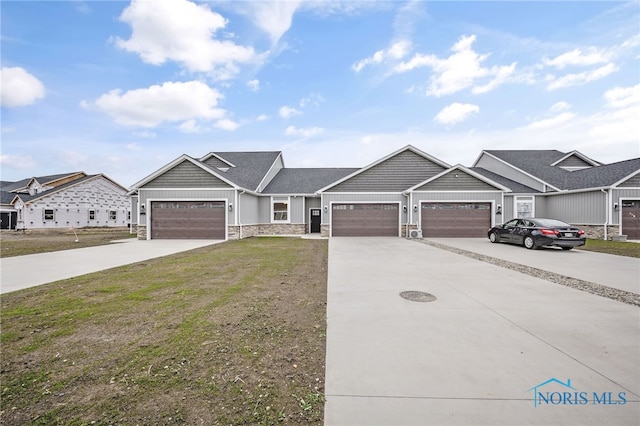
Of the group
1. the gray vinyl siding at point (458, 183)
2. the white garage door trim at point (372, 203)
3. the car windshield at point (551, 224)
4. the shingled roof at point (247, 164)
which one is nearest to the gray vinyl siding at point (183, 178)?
the shingled roof at point (247, 164)

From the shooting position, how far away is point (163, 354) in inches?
114

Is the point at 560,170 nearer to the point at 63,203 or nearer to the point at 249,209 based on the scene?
the point at 249,209

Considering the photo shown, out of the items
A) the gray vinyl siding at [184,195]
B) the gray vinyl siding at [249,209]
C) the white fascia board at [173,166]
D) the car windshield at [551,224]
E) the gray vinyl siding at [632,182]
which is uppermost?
the white fascia board at [173,166]

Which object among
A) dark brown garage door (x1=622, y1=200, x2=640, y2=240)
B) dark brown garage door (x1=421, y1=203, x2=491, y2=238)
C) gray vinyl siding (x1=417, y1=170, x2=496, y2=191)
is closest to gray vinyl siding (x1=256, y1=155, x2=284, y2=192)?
gray vinyl siding (x1=417, y1=170, x2=496, y2=191)

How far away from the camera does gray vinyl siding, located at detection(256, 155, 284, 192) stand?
20.3 m

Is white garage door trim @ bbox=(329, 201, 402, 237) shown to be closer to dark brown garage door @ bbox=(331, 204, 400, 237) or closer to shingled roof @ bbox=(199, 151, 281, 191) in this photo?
dark brown garage door @ bbox=(331, 204, 400, 237)

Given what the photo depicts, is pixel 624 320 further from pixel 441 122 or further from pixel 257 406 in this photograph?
pixel 441 122

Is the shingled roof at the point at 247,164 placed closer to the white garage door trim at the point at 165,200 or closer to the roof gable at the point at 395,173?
the white garage door trim at the point at 165,200

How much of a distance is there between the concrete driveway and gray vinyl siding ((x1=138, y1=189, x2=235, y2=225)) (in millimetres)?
12465

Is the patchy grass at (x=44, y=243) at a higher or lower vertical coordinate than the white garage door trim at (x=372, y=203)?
lower

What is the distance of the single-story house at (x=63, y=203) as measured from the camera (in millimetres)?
27938

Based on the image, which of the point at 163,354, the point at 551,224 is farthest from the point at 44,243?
the point at 551,224

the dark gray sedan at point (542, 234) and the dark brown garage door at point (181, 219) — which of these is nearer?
the dark gray sedan at point (542, 234)

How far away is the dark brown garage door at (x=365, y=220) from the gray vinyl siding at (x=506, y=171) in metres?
11.0
